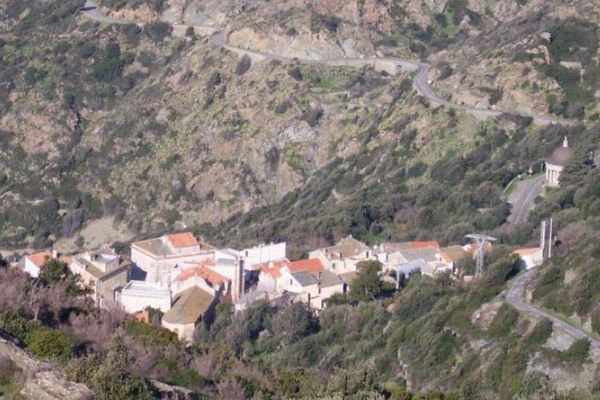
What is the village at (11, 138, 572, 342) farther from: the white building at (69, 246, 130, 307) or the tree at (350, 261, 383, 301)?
the tree at (350, 261, 383, 301)

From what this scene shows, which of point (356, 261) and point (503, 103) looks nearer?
point (356, 261)

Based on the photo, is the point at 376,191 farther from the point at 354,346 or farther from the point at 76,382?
the point at 76,382

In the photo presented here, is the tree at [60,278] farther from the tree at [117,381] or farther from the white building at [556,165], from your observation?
the white building at [556,165]

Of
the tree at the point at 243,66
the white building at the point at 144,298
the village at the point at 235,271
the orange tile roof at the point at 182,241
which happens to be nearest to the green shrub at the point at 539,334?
the village at the point at 235,271

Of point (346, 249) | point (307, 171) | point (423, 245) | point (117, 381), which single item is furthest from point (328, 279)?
point (307, 171)

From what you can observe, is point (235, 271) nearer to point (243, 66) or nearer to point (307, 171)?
point (307, 171)

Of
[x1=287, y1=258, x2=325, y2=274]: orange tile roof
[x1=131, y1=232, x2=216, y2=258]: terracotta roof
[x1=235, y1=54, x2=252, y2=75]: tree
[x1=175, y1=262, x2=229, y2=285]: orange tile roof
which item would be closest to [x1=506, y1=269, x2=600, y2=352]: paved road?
[x1=287, y1=258, x2=325, y2=274]: orange tile roof

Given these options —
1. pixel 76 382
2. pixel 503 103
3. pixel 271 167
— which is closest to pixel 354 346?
pixel 76 382
